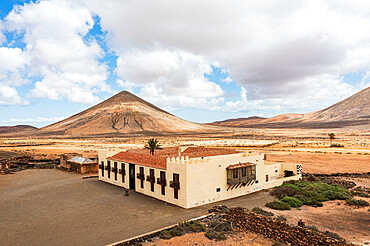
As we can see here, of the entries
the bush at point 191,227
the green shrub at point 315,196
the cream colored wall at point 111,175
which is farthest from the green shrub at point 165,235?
the green shrub at point 315,196

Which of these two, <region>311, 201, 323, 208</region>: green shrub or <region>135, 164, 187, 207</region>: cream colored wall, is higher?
<region>135, 164, 187, 207</region>: cream colored wall

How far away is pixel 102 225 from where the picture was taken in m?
21.6

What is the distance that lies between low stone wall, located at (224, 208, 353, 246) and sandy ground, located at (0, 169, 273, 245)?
4158 mm

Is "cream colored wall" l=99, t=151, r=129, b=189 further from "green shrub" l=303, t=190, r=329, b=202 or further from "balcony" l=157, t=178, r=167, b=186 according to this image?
"green shrub" l=303, t=190, r=329, b=202

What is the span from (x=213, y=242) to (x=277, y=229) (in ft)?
16.9

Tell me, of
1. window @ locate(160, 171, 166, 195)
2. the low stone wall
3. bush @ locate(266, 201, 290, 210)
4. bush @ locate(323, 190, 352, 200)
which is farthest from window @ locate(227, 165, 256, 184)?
bush @ locate(323, 190, 352, 200)

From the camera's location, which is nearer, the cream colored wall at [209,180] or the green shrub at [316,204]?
the cream colored wall at [209,180]

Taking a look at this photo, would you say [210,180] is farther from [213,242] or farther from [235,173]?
[213,242]

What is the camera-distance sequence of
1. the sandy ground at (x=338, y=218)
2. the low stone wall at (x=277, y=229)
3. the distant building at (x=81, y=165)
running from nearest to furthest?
the low stone wall at (x=277, y=229) < the sandy ground at (x=338, y=218) < the distant building at (x=81, y=165)

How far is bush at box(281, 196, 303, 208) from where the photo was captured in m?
27.0

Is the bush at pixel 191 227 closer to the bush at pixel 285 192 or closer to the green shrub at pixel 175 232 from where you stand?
the green shrub at pixel 175 232

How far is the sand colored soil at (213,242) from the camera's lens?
17.9m

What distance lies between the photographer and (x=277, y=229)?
61.9 feet

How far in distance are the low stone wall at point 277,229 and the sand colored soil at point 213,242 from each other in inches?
32.7
